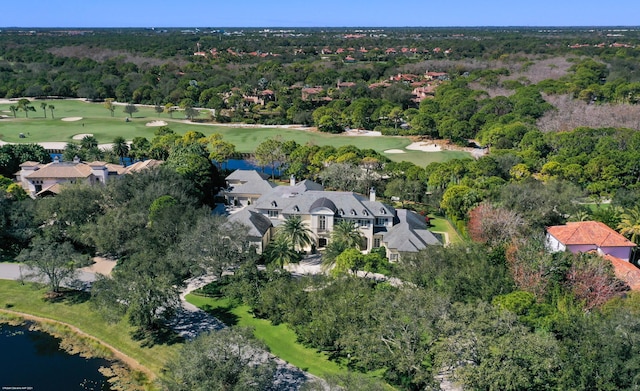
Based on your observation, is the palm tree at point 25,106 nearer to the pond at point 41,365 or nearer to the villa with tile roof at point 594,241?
the pond at point 41,365

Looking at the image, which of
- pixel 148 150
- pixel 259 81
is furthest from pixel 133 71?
pixel 148 150

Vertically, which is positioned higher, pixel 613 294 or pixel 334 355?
pixel 613 294

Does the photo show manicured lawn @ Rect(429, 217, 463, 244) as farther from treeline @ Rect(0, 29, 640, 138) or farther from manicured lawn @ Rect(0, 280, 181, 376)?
treeline @ Rect(0, 29, 640, 138)

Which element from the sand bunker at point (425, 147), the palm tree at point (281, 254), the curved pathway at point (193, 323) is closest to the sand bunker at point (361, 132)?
the sand bunker at point (425, 147)

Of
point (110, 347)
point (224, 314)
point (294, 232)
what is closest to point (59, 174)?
point (294, 232)

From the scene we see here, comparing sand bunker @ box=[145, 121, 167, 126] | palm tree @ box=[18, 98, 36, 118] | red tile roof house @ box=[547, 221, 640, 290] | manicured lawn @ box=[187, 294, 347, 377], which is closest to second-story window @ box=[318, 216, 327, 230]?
manicured lawn @ box=[187, 294, 347, 377]

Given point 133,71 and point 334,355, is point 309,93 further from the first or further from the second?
point 334,355

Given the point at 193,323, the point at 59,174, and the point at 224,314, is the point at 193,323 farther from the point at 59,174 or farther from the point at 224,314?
the point at 59,174

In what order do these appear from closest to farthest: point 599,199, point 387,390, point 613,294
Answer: point 387,390
point 613,294
point 599,199
